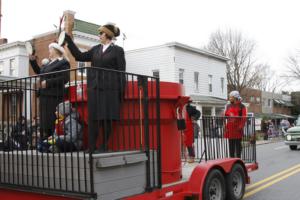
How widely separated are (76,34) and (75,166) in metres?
24.5

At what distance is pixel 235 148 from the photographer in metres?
8.30

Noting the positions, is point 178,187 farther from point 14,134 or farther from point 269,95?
point 269,95

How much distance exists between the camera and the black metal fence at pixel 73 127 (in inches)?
178

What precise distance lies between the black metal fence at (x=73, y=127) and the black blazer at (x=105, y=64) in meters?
0.01

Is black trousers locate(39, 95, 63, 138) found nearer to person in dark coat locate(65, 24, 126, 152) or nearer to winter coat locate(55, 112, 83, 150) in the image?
winter coat locate(55, 112, 83, 150)

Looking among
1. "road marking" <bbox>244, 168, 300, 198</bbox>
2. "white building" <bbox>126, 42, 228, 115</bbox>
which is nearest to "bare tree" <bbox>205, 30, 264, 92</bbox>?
"white building" <bbox>126, 42, 228, 115</bbox>

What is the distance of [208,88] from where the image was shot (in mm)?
35281

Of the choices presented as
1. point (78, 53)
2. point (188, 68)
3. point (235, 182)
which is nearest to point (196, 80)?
point (188, 68)

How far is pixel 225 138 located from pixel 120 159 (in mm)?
4021

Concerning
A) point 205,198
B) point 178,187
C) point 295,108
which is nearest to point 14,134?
point 178,187

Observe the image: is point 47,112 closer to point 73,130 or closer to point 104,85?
A: point 73,130

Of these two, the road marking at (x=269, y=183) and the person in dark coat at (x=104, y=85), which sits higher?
the person in dark coat at (x=104, y=85)

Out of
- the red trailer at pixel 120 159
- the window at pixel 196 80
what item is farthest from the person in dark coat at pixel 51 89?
the window at pixel 196 80

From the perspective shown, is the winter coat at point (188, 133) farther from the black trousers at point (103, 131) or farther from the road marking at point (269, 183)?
the black trousers at point (103, 131)
